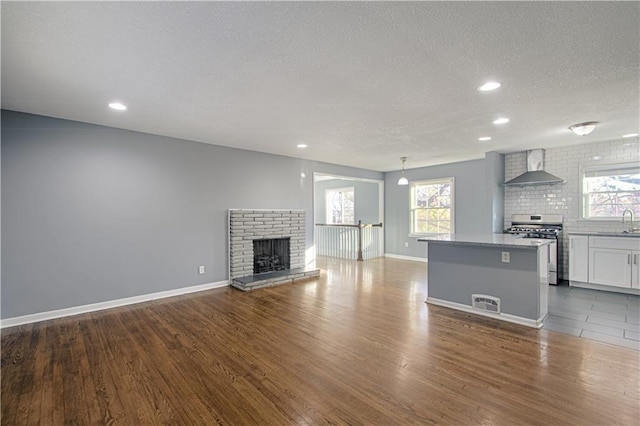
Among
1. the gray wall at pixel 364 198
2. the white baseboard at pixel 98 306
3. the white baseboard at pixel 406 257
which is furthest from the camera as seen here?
the gray wall at pixel 364 198

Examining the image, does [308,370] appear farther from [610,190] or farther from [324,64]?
[610,190]

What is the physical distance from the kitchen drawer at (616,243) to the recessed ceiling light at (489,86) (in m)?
3.74

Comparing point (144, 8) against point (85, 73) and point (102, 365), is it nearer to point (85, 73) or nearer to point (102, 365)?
→ point (85, 73)

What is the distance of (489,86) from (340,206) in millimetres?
7497

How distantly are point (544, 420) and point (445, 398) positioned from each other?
1.87 ft

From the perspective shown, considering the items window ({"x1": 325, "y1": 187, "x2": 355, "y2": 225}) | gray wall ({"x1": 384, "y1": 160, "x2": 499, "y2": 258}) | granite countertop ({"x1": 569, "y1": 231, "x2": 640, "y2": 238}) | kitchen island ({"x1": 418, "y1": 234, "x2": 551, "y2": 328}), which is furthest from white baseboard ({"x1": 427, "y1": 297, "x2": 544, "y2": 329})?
window ({"x1": 325, "y1": 187, "x2": 355, "y2": 225})

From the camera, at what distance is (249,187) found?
5.71 m

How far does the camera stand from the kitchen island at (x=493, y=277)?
11.2 feet

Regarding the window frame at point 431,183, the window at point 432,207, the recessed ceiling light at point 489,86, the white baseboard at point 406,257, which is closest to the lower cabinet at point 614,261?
the window frame at point 431,183

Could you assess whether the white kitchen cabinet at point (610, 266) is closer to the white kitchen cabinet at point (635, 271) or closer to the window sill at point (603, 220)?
the white kitchen cabinet at point (635, 271)

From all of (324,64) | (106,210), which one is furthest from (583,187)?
(106,210)

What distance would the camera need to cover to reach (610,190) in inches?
201

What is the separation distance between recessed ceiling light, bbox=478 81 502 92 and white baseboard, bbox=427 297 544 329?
2.58 meters

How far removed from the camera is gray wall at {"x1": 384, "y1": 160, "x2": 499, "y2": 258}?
677cm
